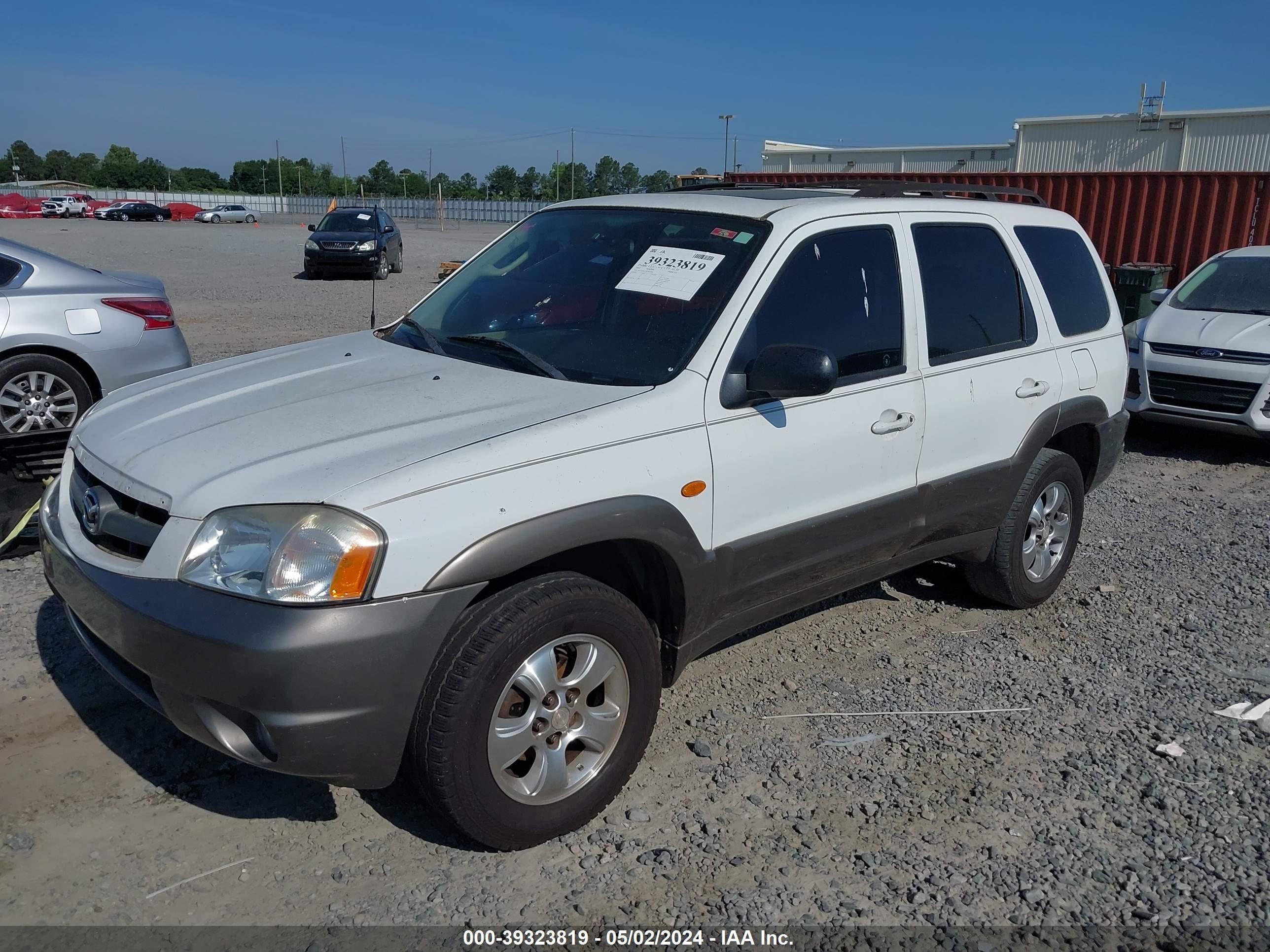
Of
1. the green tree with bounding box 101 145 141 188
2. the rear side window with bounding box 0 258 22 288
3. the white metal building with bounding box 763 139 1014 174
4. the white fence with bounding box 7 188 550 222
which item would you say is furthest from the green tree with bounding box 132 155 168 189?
the rear side window with bounding box 0 258 22 288

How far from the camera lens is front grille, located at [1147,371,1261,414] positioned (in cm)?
816

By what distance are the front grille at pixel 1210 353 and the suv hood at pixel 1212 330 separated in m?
0.02

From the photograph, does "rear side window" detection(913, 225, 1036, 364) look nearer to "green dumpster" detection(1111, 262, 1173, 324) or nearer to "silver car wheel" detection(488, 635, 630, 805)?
Answer: "silver car wheel" detection(488, 635, 630, 805)

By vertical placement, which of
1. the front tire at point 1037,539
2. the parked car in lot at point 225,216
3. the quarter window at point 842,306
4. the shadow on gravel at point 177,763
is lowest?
the shadow on gravel at point 177,763

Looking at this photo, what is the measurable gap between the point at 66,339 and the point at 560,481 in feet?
18.1

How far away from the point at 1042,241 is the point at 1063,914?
3.15 meters

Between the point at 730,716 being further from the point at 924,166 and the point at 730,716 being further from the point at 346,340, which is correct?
the point at 924,166

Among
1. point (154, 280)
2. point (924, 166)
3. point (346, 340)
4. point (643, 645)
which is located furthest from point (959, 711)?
point (924, 166)

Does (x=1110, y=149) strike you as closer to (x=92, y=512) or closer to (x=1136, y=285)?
(x=1136, y=285)

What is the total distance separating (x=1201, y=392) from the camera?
840cm

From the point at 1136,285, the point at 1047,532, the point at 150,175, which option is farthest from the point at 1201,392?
the point at 150,175

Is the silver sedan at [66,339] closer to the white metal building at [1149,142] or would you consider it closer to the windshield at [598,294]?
the windshield at [598,294]

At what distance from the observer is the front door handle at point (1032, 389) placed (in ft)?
14.8

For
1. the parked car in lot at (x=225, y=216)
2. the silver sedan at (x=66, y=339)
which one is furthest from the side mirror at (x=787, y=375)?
the parked car in lot at (x=225, y=216)
